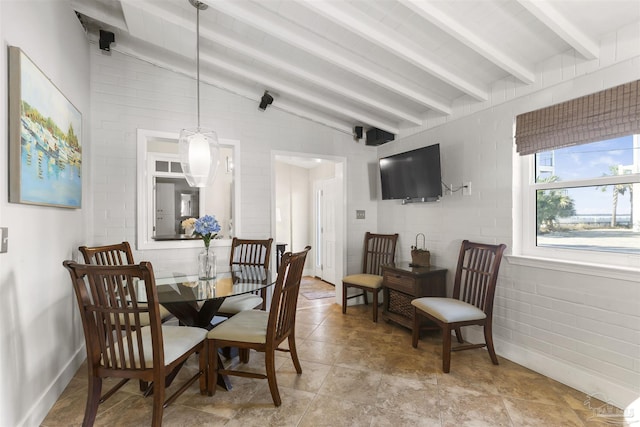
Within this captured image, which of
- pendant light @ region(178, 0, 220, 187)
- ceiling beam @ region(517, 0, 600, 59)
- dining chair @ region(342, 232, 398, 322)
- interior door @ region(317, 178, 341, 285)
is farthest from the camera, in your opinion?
interior door @ region(317, 178, 341, 285)

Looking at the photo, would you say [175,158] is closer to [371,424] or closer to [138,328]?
[138,328]

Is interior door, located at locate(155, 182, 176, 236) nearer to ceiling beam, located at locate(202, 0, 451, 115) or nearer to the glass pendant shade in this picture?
the glass pendant shade

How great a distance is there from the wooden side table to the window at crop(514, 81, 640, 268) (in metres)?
0.86

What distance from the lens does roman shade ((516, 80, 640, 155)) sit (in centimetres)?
201

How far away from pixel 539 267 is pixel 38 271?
3.54 meters

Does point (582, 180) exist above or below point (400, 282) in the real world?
above

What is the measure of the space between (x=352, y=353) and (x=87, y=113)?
10.9ft

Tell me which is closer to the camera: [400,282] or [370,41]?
[370,41]

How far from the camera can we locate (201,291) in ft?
7.14

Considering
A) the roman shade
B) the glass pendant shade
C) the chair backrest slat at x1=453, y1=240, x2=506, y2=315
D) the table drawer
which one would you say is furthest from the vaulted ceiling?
the table drawer

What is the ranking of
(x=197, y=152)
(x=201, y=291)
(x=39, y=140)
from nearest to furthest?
(x=39, y=140), (x=201, y=291), (x=197, y=152)

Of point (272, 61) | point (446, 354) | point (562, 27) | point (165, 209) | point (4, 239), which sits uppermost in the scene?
point (272, 61)

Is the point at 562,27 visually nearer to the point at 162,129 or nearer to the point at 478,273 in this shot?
the point at 478,273

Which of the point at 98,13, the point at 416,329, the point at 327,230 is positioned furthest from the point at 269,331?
the point at 327,230
